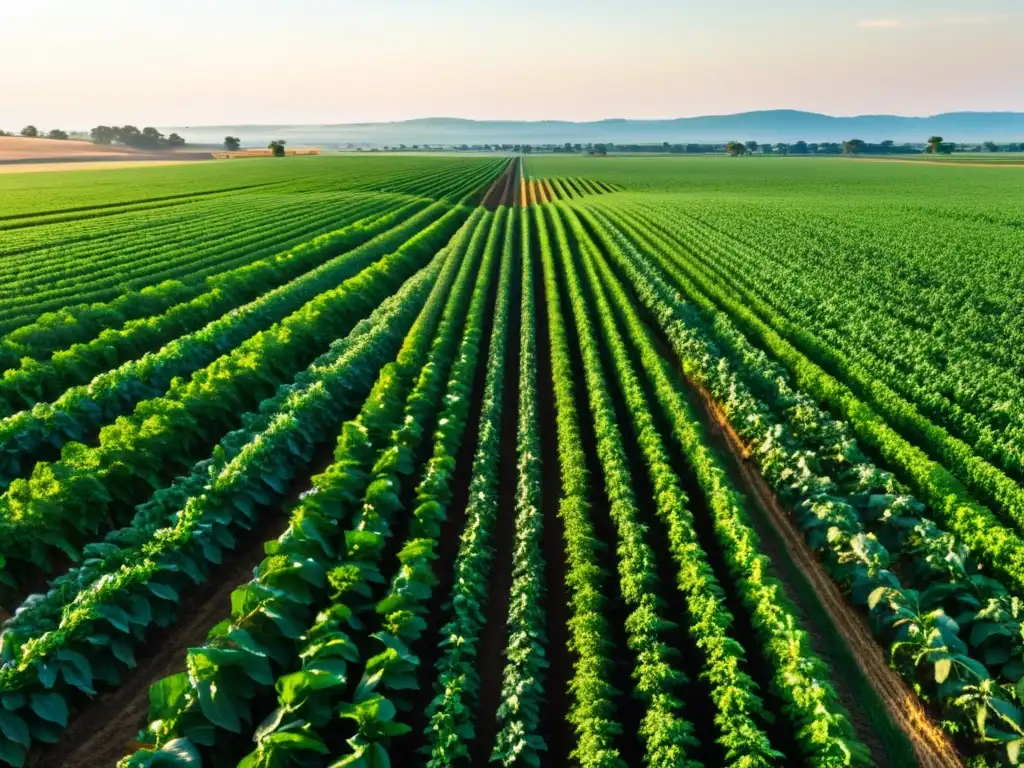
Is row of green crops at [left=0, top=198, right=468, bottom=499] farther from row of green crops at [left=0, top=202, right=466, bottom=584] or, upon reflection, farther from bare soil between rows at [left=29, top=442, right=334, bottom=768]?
bare soil between rows at [left=29, top=442, right=334, bottom=768]

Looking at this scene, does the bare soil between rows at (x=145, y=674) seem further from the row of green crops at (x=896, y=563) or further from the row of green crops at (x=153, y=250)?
the row of green crops at (x=153, y=250)

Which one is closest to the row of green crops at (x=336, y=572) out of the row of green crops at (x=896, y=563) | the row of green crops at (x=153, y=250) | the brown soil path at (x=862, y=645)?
the brown soil path at (x=862, y=645)

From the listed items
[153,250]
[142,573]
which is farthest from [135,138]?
[142,573]

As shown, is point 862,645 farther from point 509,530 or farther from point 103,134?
point 103,134

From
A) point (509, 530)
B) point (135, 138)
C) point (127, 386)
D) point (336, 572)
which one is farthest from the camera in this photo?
point (135, 138)

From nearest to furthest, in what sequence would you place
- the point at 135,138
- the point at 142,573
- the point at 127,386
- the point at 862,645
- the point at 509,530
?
the point at 142,573 < the point at 862,645 < the point at 509,530 < the point at 127,386 < the point at 135,138

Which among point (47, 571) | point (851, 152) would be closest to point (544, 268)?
point (47, 571)
